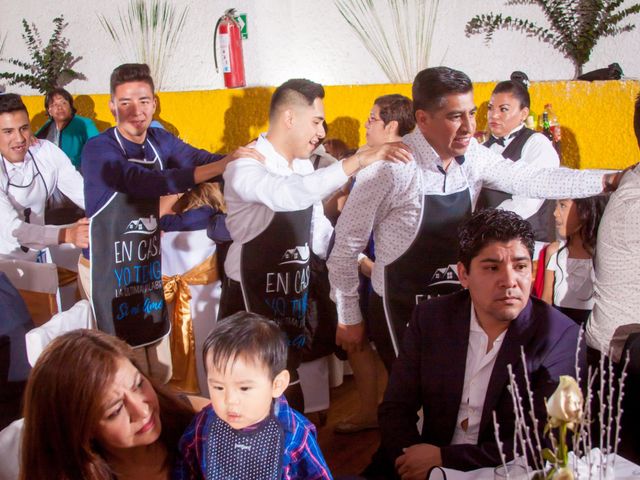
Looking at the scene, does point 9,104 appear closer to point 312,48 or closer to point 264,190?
point 264,190

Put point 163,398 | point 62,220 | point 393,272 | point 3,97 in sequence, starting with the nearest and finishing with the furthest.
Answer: point 163,398
point 393,272
point 3,97
point 62,220

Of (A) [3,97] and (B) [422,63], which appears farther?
(B) [422,63]

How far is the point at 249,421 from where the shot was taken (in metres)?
1.43

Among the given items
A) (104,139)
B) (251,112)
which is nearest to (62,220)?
(251,112)

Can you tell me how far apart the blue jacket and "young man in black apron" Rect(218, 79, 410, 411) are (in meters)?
2.87

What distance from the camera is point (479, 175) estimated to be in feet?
7.85

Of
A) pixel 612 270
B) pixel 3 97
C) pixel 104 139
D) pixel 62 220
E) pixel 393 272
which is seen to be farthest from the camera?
pixel 62 220

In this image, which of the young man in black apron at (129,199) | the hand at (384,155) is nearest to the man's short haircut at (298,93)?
the young man in black apron at (129,199)

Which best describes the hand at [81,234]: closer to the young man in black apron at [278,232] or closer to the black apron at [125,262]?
the black apron at [125,262]

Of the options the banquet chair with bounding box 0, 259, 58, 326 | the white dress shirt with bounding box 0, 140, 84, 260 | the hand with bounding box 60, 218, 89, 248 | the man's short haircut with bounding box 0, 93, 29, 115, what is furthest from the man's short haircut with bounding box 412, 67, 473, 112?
the man's short haircut with bounding box 0, 93, 29, 115

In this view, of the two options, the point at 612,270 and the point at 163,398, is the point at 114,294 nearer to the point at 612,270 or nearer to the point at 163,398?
the point at 163,398

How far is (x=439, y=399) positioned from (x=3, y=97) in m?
2.63

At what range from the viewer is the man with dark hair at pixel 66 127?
5.05 meters

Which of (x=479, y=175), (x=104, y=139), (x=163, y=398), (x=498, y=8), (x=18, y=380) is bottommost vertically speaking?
(x=18, y=380)
